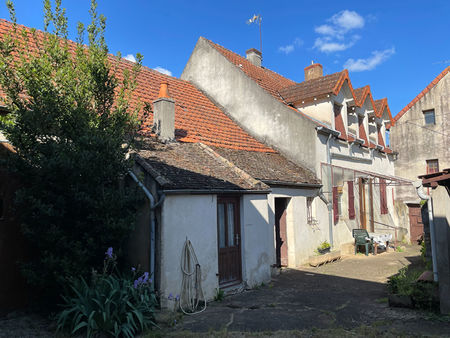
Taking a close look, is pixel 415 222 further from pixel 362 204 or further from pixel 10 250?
pixel 10 250

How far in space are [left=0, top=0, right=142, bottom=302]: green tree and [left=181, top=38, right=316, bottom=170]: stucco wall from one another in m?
7.85

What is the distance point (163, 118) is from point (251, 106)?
5418 millimetres

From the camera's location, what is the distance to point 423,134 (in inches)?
800

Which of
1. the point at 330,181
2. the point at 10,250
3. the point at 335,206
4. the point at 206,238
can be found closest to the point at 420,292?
the point at 206,238

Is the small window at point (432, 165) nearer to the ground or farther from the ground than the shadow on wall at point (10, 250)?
farther from the ground

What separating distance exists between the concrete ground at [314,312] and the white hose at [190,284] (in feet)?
0.99

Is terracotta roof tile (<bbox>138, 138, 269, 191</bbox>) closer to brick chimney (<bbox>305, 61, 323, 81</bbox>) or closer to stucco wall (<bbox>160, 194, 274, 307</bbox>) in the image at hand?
stucco wall (<bbox>160, 194, 274, 307</bbox>)

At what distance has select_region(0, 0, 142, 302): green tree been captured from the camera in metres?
5.95

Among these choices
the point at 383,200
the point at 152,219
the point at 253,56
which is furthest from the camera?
the point at 253,56

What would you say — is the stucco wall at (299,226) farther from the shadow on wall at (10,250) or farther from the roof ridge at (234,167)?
the shadow on wall at (10,250)

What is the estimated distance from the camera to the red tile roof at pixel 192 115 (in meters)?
11.2

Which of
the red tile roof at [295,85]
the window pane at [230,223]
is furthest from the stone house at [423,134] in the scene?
the window pane at [230,223]

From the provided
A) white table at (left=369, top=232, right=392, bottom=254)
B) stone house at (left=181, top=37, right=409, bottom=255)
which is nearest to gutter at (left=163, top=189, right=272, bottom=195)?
stone house at (left=181, top=37, right=409, bottom=255)

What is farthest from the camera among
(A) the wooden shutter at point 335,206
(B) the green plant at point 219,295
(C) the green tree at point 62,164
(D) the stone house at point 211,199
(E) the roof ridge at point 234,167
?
(A) the wooden shutter at point 335,206
